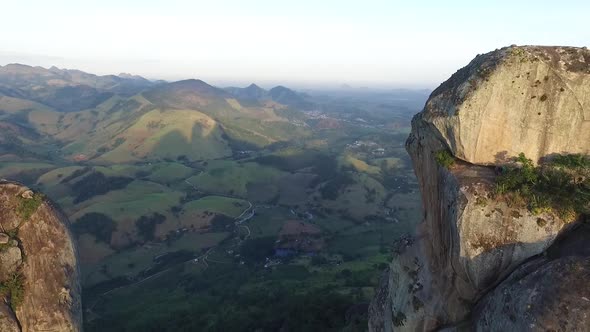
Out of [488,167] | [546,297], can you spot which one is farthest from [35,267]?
[546,297]

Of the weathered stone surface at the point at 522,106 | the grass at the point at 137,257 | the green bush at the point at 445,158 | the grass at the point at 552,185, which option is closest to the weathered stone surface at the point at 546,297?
the grass at the point at 552,185

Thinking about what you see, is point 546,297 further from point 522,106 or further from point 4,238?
point 4,238

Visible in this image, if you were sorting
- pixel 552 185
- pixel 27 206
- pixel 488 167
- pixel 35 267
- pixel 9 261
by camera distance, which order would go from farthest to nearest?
pixel 27 206 → pixel 35 267 → pixel 9 261 → pixel 488 167 → pixel 552 185

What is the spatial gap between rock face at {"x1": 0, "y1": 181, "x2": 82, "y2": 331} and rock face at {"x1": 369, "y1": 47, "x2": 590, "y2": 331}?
1722 inches

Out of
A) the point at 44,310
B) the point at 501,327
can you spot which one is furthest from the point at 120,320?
the point at 501,327

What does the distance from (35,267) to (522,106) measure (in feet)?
192

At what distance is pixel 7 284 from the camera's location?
50.5 metres

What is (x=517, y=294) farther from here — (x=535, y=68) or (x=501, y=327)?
(x=535, y=68)

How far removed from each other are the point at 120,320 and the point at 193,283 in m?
33.3

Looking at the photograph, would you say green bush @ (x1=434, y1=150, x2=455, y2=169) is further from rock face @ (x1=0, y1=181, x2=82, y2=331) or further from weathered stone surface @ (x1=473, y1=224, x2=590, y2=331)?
Result: rock face @ (x1=0, y1=181, x2=82, y2=331)

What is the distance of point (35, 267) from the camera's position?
53.7 metres

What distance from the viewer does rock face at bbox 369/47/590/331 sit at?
28.2 meters

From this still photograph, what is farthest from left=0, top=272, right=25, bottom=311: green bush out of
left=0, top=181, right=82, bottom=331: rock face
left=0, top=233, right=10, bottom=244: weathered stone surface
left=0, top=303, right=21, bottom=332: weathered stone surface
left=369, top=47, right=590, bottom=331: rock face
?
left=369, top=47, right=590, bottom=331: rock face

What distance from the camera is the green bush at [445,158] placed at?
33.0m
